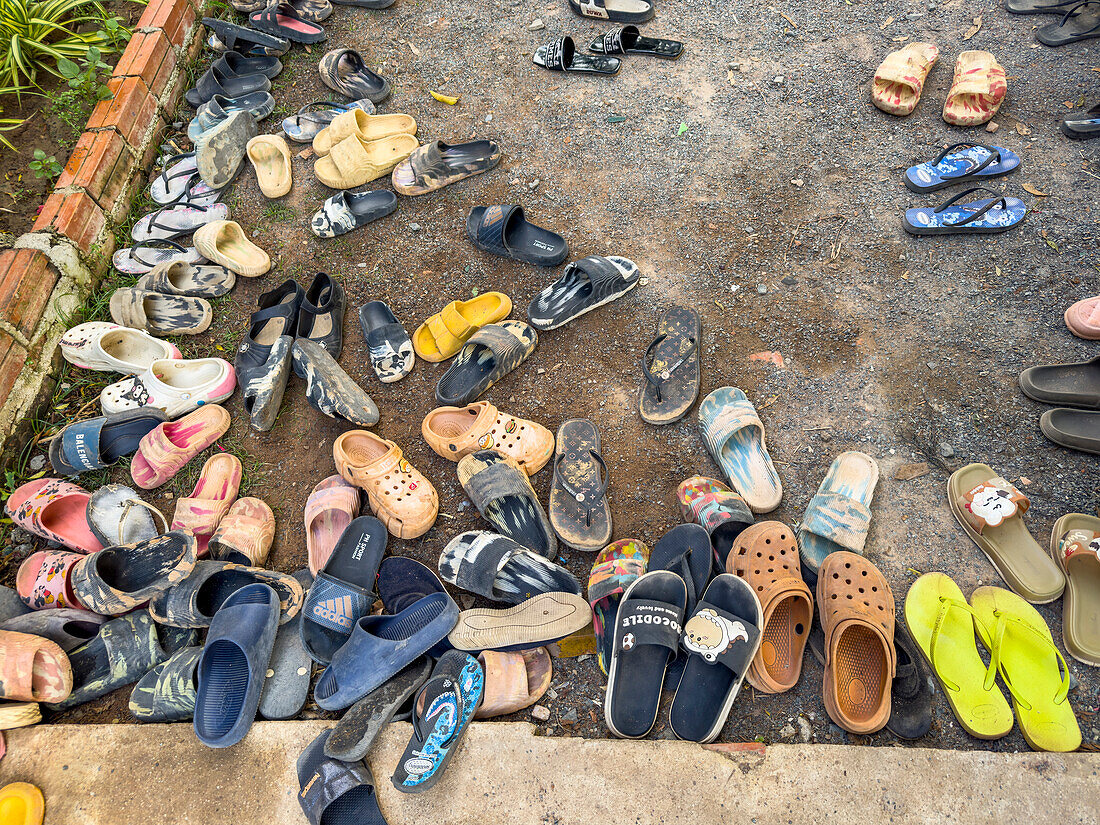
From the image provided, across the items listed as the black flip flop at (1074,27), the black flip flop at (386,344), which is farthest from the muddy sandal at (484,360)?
the black flip flop at (1074,27)

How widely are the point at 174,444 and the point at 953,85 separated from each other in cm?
459

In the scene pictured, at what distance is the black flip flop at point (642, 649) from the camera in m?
2.09

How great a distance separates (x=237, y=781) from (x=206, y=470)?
134 cm

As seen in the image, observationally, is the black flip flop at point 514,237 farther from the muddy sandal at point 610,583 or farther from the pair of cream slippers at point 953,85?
the pair of cream slippers at point 953,85

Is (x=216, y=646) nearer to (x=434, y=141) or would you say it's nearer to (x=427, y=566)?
(x=427, y=566)

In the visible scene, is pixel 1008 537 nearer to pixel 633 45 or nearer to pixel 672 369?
pixel 672 369

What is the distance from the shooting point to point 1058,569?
2252 millimetres

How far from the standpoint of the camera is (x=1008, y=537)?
2.33 meters

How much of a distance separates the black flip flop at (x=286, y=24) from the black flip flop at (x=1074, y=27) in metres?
4.67

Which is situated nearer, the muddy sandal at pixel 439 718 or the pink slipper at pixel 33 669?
the muddy sandal at pixel 439 718

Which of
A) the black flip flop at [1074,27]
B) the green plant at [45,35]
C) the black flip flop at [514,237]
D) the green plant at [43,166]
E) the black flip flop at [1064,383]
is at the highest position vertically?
the black flip flop at [1074,27]

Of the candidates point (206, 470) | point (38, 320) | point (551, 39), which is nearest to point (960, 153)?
point (551, 39)

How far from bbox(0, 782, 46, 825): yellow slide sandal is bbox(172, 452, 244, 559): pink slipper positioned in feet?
3.02

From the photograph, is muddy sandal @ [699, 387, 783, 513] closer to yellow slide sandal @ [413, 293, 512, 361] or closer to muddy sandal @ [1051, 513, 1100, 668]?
muddy sandal @ [1051, 513, 1100, 668]
